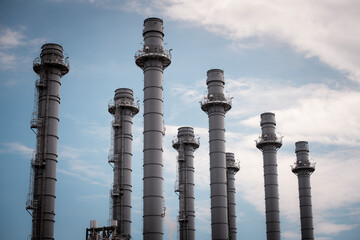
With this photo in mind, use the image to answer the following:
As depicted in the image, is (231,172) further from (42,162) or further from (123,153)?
(42,162)

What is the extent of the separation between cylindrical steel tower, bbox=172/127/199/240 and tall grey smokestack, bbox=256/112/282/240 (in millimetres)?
11226

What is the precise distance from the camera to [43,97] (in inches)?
2313

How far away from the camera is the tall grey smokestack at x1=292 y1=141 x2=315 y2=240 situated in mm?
83688

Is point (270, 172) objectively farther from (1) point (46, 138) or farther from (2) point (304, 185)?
(1) point (46, 138)

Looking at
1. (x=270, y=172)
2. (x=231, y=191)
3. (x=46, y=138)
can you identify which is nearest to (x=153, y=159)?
(x=46, y=138)

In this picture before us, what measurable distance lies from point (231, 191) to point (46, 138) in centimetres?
4066

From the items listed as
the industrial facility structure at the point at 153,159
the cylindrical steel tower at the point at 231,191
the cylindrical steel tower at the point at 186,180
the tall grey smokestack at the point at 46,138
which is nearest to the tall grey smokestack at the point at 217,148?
the industrial facility structure at the point at 153,159

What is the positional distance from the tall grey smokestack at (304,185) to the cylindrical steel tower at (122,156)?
3201cm

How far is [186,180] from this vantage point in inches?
3169

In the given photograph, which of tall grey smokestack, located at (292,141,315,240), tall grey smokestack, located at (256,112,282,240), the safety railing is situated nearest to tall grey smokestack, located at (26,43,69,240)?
the safety railing

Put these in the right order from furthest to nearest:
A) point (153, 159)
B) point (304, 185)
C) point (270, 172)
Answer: point (304, 185) → point (270, 172) → point (153, 159)

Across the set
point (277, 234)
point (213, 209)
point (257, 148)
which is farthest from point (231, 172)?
point (213, 209)

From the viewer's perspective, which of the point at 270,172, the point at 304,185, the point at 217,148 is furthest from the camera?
the point at 304,185

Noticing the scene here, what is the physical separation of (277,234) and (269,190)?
6.88m
